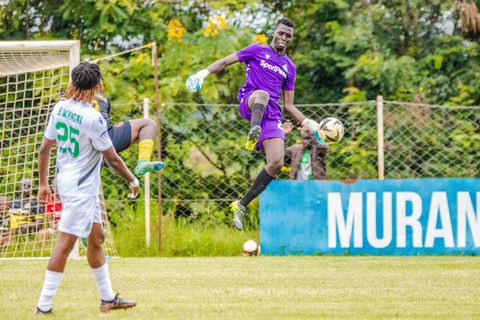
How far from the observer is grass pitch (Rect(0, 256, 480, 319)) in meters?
6.59

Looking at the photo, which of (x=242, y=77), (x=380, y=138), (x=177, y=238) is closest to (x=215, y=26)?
(x=242, y=77)

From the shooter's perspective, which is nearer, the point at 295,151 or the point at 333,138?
the point at 333,138

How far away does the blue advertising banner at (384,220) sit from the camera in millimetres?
12461

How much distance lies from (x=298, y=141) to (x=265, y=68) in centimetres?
403

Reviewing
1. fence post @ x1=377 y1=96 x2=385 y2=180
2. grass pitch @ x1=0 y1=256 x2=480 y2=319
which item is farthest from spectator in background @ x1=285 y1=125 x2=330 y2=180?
grass pitch @ x1=0 y1=256 x2=480 y2=319

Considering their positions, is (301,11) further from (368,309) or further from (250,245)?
(368,309)

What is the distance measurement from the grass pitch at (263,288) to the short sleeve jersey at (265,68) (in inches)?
77.1

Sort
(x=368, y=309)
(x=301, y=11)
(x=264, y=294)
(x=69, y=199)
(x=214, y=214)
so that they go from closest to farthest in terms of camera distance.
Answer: (x=69, y=199) → (x=368, y=309) → (x=264, y=294) → (x=214, y=214) → (x=301, y=11)

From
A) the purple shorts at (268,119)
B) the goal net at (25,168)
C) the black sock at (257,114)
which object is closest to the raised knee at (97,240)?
the black sock at (257,114)

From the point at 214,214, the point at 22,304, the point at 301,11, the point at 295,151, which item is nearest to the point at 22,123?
the point at 214,214

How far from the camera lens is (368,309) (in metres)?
6.80

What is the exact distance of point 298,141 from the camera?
13.5 metres

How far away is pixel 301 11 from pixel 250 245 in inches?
247

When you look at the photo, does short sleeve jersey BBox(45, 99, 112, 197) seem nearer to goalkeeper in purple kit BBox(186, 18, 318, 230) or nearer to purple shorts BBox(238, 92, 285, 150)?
goalkeeper in purple kit BBox(186, 18, 318, 230)
